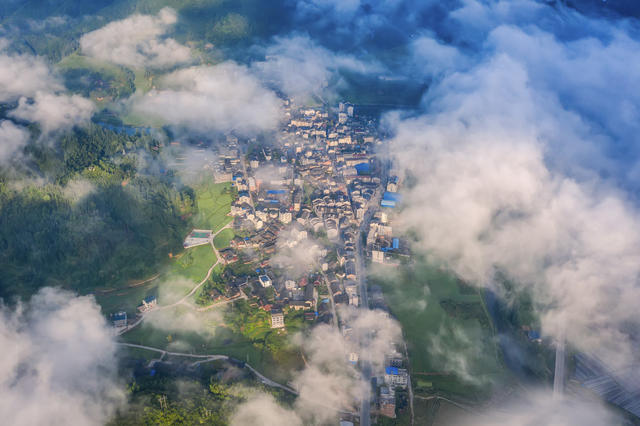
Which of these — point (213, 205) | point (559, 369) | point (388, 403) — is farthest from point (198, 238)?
point (559, 369)

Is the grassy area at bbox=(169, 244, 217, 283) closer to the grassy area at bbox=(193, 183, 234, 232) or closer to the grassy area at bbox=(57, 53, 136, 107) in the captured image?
the grassy area at bbox=(193, 183, 234, 232)

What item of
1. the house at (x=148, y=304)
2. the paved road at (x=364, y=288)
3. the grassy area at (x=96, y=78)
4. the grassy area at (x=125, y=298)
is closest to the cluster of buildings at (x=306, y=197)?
the paved road at (x=364, y=288)

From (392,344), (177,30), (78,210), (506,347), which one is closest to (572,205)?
(506,347)

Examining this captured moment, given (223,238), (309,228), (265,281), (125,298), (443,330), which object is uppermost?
(443,330)

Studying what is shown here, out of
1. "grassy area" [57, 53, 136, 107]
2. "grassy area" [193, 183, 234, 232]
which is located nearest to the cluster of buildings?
"grassy area" [193, 183, 234, 232]

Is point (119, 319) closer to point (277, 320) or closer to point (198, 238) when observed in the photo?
point (198, 238)

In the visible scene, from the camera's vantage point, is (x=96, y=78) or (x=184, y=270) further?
(x=96, y=78)
